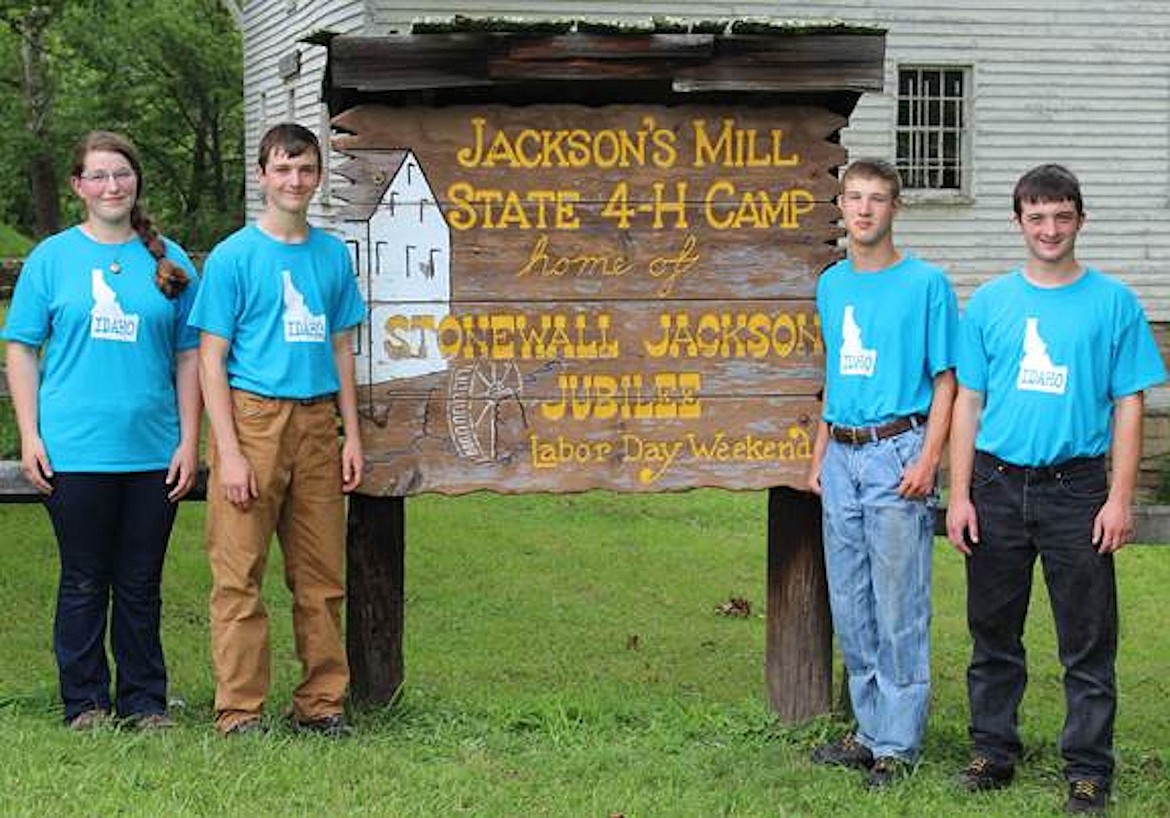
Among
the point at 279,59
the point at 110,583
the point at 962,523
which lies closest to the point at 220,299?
the point at 110,583

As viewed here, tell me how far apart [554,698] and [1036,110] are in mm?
13954

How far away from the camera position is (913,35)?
59.9ft

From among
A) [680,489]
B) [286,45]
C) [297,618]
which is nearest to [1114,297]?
[680,489]

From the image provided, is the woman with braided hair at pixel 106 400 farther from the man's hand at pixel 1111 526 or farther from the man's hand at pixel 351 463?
the man's hand at pixel 1111 526

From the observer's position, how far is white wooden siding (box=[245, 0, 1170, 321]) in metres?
18.2

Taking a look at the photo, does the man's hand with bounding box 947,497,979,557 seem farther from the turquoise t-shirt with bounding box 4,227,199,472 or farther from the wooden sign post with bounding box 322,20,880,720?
the turquoise t-shirt with bounding box 4,227,199,472

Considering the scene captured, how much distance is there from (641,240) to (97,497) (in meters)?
1.84

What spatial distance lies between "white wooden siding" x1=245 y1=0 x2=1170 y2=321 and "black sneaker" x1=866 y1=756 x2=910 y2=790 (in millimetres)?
13449

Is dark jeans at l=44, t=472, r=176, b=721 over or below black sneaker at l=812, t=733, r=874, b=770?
over

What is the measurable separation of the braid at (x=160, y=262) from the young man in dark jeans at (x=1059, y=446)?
2.31 m

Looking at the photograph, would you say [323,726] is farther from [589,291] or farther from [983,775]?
[983,775]

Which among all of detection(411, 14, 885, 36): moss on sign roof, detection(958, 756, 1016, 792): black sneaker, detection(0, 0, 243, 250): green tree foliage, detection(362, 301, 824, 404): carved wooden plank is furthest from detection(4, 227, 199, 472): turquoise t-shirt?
detection(0, 0, 243, 250): green tree foliage

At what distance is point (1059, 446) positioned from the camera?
4.76 m

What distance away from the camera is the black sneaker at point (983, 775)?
5102mm
